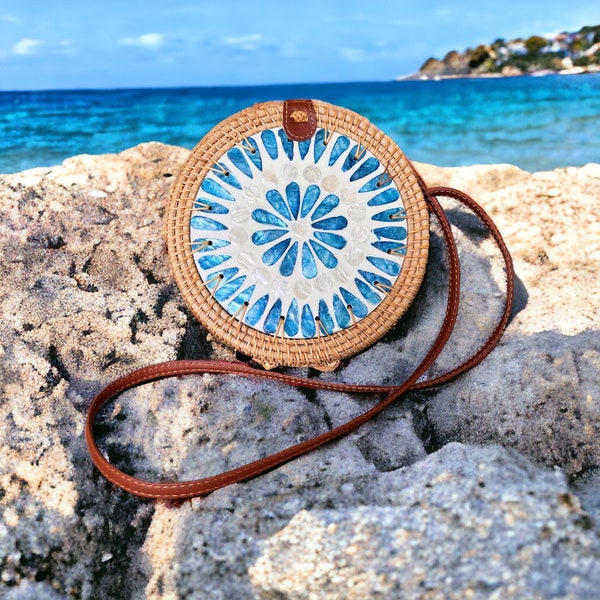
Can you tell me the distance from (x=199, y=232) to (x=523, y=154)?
27.1ft

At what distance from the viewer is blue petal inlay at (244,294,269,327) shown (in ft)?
7.72

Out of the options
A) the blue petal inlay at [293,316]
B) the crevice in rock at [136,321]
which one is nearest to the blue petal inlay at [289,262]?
the blue petal inlay at [293,316]

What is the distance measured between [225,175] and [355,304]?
0.71 m

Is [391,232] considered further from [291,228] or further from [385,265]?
[291,228]

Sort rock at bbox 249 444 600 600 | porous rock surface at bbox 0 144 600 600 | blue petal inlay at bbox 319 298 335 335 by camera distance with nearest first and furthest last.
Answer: rock at bbox 249 444 600 600 → porous rock surface at bbox 0 144 600 600 → blue petal inlay at bbox 319 298 335 335

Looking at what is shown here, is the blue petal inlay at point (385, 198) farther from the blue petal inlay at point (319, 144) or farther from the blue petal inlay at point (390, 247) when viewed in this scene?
the blue petal inlay at point (319, 144)

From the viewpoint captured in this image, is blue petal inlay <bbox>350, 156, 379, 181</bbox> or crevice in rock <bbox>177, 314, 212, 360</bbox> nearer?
blue petal inlay <bbox>350, 156, 379, 181</bbox>

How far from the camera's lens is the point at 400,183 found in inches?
94.0

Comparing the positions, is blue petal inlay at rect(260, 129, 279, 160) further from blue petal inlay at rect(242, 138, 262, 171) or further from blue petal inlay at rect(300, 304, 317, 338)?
blue petal inlay at rect(300, 304, 317, 338)

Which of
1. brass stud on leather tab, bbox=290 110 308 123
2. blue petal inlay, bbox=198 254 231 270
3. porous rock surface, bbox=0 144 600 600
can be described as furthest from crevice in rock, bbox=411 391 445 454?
brass stud on leather tab, bbox=290 110 308 123

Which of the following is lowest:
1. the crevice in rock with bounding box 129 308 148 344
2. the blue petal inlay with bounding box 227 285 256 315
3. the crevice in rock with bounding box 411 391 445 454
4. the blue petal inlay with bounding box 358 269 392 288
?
the crevice in rock with bounding box 411 391 445 454

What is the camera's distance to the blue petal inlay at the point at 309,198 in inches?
92.0

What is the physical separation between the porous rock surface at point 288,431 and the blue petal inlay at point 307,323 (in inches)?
9.1

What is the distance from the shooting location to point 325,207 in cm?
234
